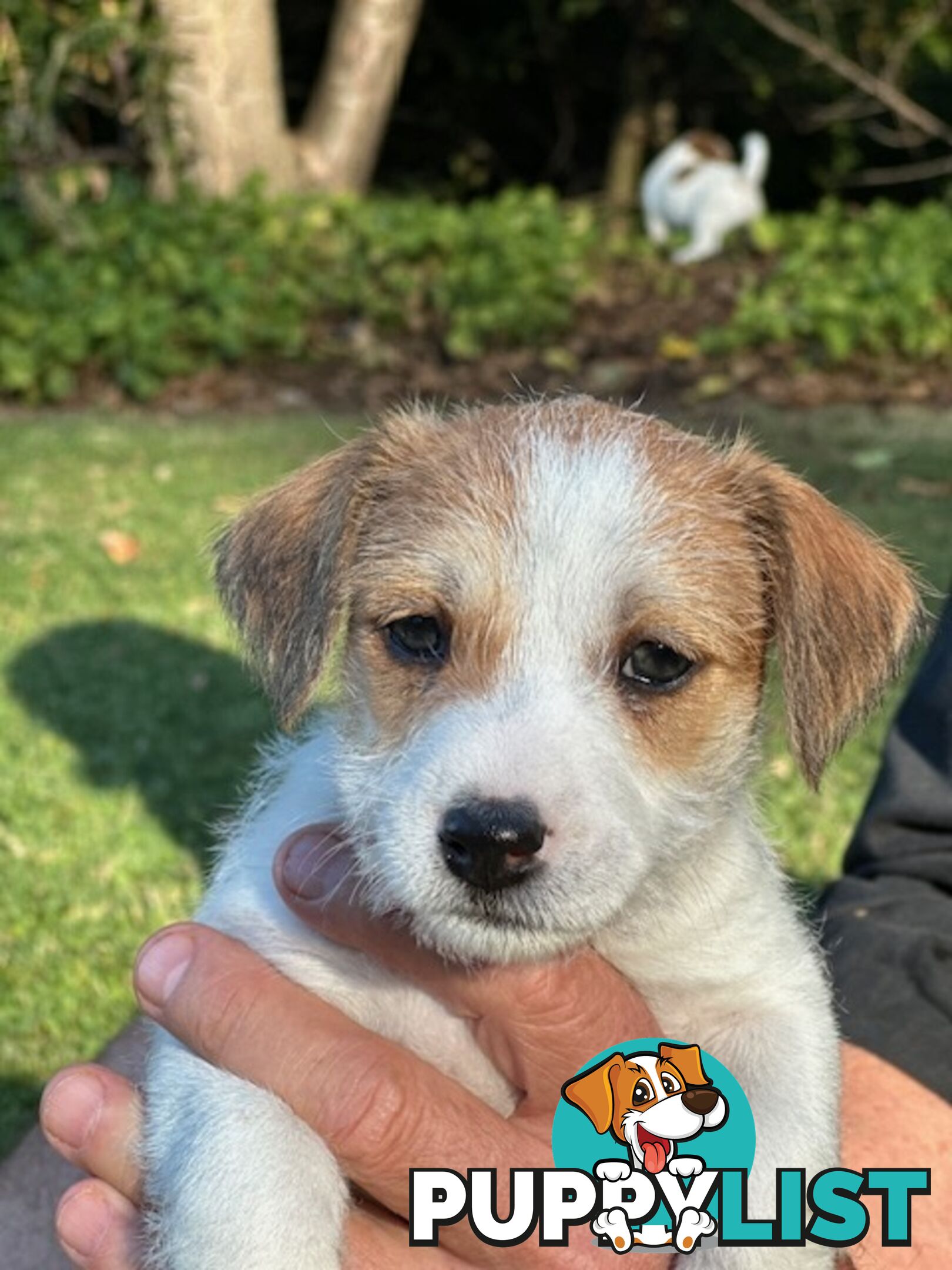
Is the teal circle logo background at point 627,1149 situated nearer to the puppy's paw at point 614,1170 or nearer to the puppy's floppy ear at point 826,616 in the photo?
the puppy's paw at point 614,1170

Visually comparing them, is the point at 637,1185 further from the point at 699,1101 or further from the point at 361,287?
the point at 361,287

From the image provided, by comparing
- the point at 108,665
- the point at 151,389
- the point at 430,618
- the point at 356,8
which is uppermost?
the point at 430,618

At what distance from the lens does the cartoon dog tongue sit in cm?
296

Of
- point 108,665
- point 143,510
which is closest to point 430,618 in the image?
point 108,665

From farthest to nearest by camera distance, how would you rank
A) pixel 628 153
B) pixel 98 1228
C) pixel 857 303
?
1. pixel 628 153
2. pixel 857 303
3. pixel 98 1228

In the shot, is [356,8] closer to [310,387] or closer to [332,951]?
[310,387]

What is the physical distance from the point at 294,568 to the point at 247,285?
41.7 ft

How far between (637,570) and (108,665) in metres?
6.04

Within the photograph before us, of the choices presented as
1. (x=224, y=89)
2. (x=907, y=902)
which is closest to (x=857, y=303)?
(x=224, y=89)

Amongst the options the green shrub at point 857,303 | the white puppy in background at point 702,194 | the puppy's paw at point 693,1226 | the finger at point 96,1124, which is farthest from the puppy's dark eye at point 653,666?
the white puppy in background at point 702,194

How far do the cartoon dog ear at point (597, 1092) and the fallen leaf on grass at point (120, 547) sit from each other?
25.7ft

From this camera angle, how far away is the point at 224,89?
1786 cm

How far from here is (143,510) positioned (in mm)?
11438

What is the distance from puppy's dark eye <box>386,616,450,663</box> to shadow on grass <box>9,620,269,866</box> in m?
3.59
